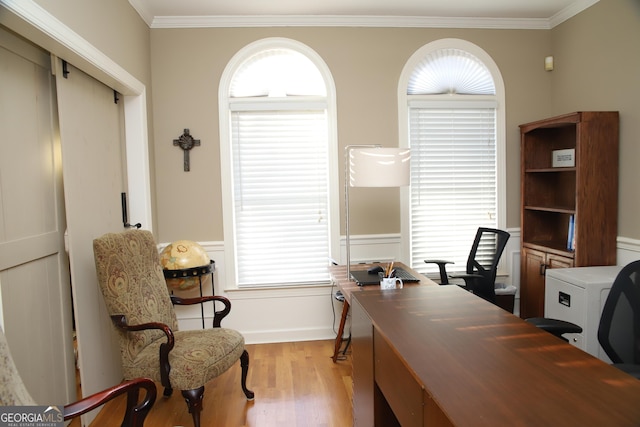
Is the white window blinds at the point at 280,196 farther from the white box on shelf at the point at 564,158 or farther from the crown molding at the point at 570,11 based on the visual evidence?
the crown molding at the point at 570,11

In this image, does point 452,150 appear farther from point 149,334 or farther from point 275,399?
point 149,334

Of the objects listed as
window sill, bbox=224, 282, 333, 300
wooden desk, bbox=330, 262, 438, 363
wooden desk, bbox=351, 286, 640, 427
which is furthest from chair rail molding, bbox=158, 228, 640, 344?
wooden desk, bbox=351, 286, 640, 427

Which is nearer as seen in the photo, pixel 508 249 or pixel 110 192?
pixel 110 192

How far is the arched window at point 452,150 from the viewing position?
3.89m

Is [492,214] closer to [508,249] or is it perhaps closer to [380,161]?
[508,249]

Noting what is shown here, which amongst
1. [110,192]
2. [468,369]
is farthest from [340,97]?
[468,369]

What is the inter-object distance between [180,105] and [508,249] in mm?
3388

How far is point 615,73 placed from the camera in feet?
10.7

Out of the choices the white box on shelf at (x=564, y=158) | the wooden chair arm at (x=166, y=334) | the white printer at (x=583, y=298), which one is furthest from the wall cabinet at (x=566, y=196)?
the wooden chair arm at (x=166, y=334)

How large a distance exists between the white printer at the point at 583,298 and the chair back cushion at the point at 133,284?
9.10 feet

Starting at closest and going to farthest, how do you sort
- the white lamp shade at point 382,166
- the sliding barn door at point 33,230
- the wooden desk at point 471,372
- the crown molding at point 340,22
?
the wooden desk at point 471,372 → the sliding barn door at point 33,230 → the white lamp shade at point 382,166 → the crown molding at point 340,22

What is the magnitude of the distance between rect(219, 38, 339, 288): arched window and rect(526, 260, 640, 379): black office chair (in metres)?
2.27

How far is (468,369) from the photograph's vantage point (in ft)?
4.28

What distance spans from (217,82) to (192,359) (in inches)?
95.4
